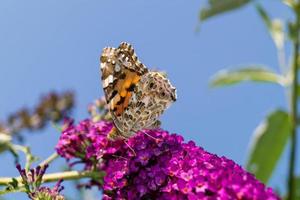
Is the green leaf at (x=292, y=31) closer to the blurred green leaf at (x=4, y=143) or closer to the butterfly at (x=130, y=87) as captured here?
the butterfly at (x=130, y=87)

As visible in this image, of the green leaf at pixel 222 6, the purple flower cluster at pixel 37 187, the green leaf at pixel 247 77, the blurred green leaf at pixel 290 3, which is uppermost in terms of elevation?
the blurred green leaf at pixel 290 3

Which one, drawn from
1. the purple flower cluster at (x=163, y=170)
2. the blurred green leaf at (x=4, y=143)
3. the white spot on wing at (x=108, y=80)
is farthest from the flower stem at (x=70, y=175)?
the white spot on wing at (x=108, y=80)

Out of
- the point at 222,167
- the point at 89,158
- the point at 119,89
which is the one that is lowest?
the point at 222,167

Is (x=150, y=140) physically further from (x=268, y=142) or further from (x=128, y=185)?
(x=268, y=142)

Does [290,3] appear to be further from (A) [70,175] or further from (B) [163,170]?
(A) [70,175]

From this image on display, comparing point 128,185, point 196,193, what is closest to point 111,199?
point 128,185

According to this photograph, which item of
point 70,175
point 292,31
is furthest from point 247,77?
point 70,175
